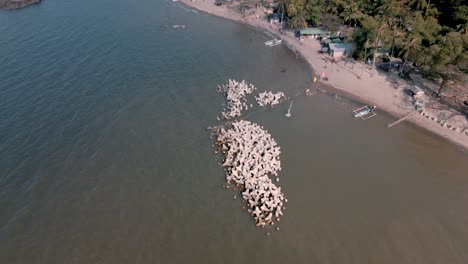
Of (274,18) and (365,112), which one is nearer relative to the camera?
(365,112)

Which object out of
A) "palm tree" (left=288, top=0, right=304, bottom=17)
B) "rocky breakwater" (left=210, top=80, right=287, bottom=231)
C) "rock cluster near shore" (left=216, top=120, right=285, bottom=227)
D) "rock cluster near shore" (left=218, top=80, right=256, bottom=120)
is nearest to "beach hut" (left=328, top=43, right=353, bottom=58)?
"palm tree" (left=288, top=0, right=304, bottom=17)

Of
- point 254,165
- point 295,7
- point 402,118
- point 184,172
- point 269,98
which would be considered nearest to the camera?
point 254,165

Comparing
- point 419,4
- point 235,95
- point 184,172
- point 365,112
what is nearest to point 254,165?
point 184,172

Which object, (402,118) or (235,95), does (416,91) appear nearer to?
(402,118)

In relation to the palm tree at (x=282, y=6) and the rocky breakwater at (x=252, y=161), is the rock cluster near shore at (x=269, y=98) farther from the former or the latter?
the palm tree at (x=282, y=6)

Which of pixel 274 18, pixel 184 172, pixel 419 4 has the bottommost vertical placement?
pixel 184 172

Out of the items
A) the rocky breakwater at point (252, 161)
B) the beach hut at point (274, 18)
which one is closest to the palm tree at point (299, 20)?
the beach hut at point (274, 18)

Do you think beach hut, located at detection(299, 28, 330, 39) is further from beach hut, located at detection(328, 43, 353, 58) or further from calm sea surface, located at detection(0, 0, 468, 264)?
calm sea surface, located at detection(0, 0, 468, 264)
